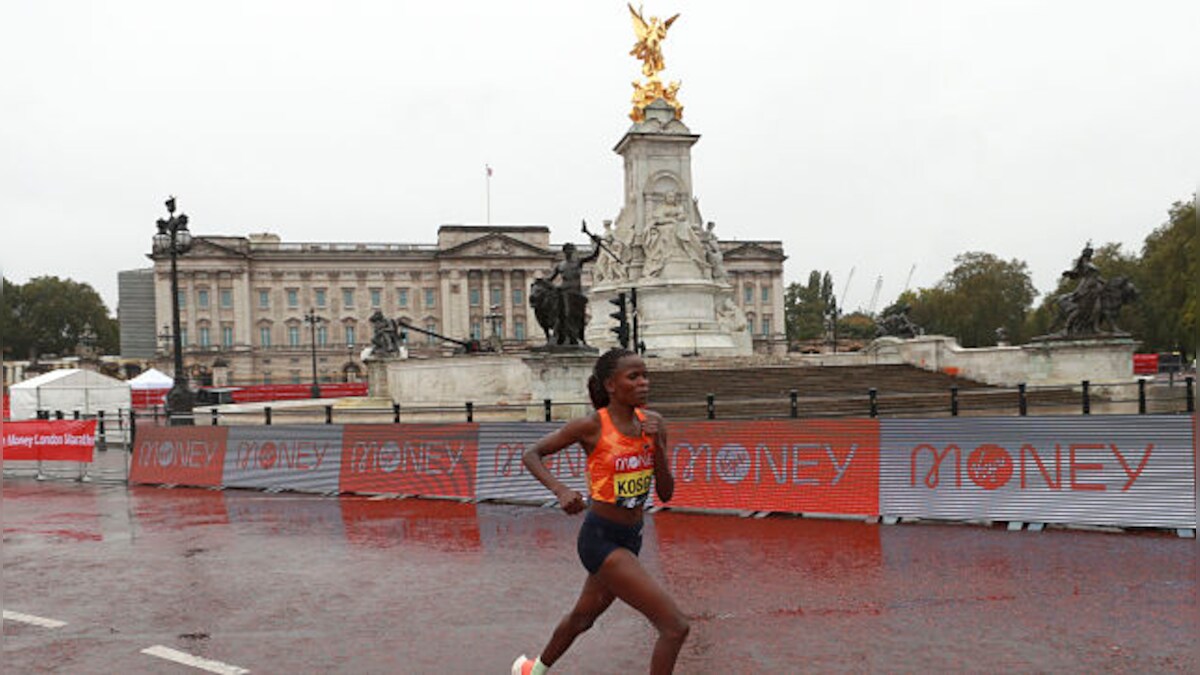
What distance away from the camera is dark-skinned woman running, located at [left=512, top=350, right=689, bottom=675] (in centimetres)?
462

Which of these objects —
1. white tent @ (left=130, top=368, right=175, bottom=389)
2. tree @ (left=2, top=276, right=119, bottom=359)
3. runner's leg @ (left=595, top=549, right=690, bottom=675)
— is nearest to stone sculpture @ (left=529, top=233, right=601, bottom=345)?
runner's leg @ (left=595, top=549, right=690, bottom=675)

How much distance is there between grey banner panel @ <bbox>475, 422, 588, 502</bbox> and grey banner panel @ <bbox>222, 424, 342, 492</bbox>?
2.83m

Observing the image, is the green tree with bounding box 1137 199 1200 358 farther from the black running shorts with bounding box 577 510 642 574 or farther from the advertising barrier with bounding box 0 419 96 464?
the black running shorts with bounding box 577 510 642 574

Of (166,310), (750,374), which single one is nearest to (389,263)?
(166,310)

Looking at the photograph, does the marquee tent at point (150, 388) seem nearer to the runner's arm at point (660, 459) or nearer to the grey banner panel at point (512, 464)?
the grey banner panel at point (512, 464)

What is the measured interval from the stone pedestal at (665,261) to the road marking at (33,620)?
33.7 meters

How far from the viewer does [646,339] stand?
41375 millimetres

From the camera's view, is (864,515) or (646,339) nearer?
(864,515)

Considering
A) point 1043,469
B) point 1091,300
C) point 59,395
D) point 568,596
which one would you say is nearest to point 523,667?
point 568,596

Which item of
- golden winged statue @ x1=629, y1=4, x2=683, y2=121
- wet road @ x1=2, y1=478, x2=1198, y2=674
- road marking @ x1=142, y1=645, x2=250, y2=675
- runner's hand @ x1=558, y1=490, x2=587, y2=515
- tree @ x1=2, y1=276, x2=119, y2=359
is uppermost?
golden winged statue @ x1=629, y1=4, x2=683, y2=121

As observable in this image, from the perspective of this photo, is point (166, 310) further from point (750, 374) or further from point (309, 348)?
point (750, 374)

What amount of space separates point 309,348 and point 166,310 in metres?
16.2

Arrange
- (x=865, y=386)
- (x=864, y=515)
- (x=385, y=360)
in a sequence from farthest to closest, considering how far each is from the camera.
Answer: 1. (x=385, y=360)
2. (x=865, y=386)
3. (x=864, y=515)

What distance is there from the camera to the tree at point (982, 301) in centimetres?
9188
